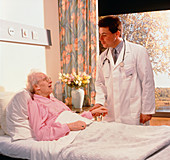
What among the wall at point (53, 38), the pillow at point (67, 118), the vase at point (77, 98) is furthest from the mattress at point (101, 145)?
the wall at point (53, 38)

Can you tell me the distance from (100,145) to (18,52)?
1500 millimetres

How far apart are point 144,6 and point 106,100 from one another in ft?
8.54

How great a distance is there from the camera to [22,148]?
69.4 inches

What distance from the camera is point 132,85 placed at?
90.8 inches

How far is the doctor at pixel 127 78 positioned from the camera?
2.23 metres

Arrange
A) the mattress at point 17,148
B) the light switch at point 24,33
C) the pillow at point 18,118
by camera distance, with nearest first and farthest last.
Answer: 1. the mattress at point 17,148
2. the pillow at point 18,118
3. the light switch at point 24,33

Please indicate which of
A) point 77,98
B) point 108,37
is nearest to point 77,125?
point 108,37

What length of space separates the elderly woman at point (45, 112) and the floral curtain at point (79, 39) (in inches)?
68.7

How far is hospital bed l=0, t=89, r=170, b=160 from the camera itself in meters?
1.52

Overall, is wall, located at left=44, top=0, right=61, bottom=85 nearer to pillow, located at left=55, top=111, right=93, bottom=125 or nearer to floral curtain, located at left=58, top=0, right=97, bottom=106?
floral curtain, located at left=58, top=0, right=97, bottom=106

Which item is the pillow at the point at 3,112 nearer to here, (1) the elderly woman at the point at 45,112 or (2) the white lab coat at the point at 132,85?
(1) the elderly woman at the point at 45,112

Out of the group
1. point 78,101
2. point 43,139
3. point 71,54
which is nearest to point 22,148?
point 43,139

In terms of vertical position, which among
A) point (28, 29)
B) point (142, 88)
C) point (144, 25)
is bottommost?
point (142, 88)

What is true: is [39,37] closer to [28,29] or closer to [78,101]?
[28,29]
